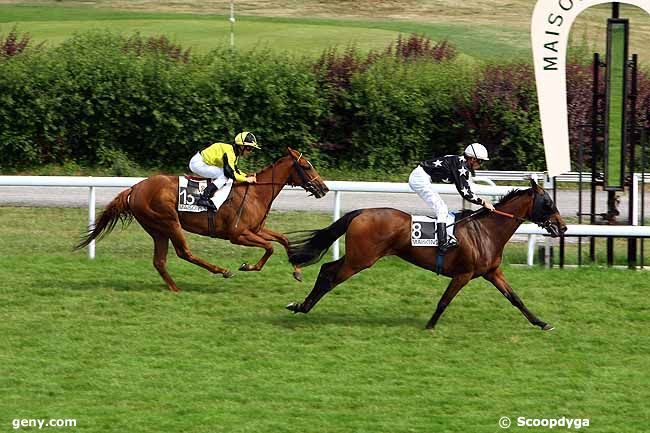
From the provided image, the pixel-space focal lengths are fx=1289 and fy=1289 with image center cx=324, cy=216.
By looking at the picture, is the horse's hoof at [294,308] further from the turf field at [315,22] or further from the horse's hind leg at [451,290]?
the turf field at [315,22]

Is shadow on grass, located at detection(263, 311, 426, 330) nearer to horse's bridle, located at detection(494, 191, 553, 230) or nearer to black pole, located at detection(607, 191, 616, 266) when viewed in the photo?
horse's bridle, located at detection(494, 191, 553, 230)

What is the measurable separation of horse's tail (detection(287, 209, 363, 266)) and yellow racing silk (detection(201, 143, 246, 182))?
3.54 feet

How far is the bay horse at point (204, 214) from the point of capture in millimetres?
10359

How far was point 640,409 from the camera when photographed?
7324 mm

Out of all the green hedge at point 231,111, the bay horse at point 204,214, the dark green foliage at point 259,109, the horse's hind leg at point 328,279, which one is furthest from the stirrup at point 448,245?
the green hedge at point 231,111

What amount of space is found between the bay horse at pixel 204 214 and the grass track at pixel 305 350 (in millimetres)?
295

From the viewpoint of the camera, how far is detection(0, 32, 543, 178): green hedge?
1834 centimetres

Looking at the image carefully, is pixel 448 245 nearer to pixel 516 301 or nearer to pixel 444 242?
pixel 444 242

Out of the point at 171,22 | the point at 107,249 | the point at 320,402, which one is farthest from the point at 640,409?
the point at 171,22

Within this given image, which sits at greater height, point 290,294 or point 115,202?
point 115,202

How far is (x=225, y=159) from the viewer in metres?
10.4

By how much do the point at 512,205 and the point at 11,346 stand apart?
3672 mm

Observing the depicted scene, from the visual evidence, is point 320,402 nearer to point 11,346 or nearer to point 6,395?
point 6,395

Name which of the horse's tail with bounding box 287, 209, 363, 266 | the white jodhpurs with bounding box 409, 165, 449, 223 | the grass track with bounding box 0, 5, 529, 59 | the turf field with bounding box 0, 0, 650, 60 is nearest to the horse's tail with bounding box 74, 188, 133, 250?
the horse's tail with bounding box 287, 209, 363, 266
